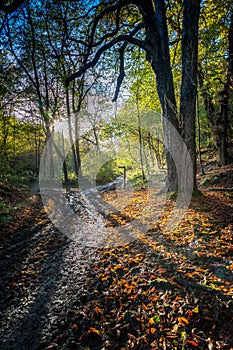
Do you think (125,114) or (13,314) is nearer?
(13,314)

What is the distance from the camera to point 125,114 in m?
23.2

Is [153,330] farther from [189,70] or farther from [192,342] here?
[189,70]

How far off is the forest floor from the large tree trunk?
8.24ft

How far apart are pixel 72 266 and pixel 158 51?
251 inches

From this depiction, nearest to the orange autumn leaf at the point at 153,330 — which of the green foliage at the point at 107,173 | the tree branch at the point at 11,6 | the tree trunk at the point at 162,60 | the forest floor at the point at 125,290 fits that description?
the forest floor at the point at 125,290

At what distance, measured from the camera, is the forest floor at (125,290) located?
2.00 meters

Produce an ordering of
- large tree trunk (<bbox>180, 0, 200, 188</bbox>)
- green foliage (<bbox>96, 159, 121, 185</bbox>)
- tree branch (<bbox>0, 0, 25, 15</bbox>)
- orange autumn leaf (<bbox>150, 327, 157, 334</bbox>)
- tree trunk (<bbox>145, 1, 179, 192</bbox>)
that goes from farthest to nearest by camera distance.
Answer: green foliage (<bbox>96, 159, 121, 185</bbox>) → tree trunk (<bbox>145, 1, 179, 192</bbox>) → large tree trunk (<bbox>180, 0, 200, 188</bbox>) → tree branch (<bbox>0, 0, 25, 15</bbox>) → orange autumn leaf (<bbox>150, 327, 157, 334</bbox>)

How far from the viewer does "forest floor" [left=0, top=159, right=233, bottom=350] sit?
2.00m

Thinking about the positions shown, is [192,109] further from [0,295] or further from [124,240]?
→ [0,295]

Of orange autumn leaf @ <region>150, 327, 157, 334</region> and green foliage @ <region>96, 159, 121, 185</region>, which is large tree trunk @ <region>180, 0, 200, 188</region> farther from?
green foliage @ <region>96, 159, 121, 185</region>

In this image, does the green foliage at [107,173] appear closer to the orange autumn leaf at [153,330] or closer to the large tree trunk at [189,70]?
the large tree trunk at [189,70]

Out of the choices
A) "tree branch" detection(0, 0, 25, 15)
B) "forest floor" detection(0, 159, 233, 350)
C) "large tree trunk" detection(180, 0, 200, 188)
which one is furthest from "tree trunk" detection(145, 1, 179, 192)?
"tree branch" detection(0, 0, 25, 15)

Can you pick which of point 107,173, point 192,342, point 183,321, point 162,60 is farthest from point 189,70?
point 107,173

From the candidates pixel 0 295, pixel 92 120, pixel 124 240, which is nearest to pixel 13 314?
pixel 0 295
